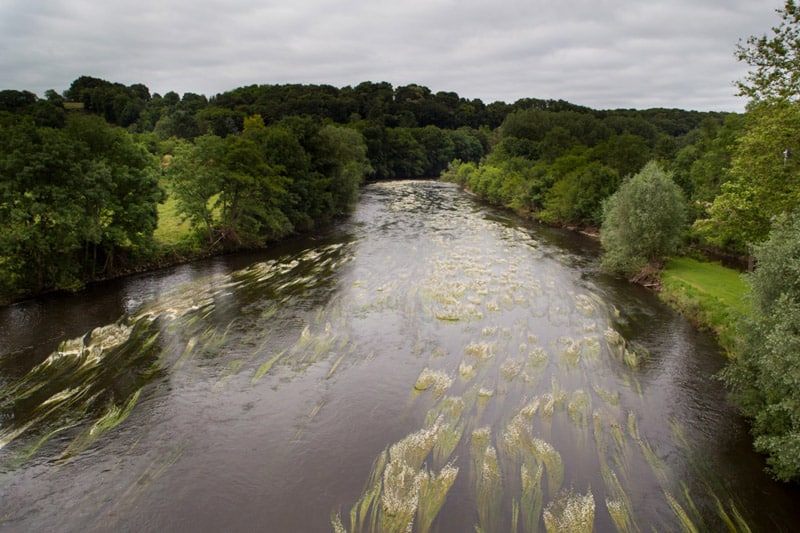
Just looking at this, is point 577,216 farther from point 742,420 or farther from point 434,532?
point 434,532

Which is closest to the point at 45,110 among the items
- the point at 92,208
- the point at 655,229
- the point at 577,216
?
the point at 92,208

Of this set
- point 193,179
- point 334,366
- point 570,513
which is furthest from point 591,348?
point 193,179

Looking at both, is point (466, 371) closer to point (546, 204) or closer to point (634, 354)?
point (634, 354)

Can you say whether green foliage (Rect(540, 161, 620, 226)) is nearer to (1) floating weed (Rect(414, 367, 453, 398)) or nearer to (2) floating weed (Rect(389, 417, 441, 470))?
(1) floating weed (Rect(414, 367, 453, 398))

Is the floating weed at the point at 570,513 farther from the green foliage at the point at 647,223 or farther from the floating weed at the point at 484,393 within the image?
Result: the green foliage at the point at 647,223

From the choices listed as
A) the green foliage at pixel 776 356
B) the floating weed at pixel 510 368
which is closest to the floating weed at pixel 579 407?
the floating weed at pixel 510 368

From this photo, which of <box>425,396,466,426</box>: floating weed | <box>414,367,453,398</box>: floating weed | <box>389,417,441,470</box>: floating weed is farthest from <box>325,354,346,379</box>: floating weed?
<box>389,417,441,470</box>: floating weed
